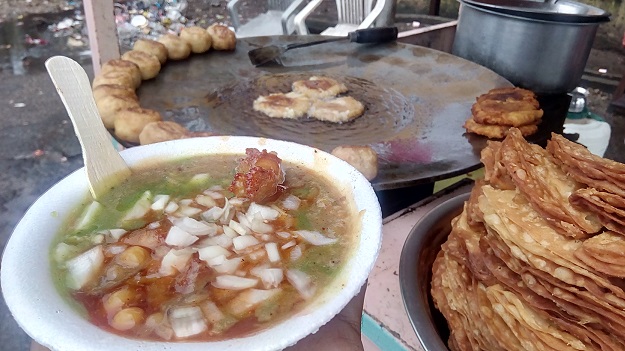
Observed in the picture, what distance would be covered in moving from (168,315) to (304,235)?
1.00 feet

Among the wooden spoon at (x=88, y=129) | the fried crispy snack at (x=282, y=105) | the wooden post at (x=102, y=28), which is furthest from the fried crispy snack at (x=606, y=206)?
the wooden post at (x=102, y=28)

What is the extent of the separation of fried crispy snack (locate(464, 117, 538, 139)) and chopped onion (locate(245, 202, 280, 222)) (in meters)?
1.44

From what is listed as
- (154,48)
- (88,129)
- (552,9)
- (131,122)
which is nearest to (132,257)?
(88,129)

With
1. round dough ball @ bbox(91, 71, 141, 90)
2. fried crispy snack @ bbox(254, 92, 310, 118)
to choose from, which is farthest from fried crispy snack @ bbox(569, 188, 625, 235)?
round dough ball @ bbox(91, 71, 141, 90)

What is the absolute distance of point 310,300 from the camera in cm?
83

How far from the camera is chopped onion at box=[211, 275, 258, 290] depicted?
2.87 feet

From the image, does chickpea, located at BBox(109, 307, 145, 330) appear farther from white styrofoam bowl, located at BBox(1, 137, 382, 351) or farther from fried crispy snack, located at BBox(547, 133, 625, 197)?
fried crispy snack, located at BBox(547, 133, 625, 197)

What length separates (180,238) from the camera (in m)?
0.95

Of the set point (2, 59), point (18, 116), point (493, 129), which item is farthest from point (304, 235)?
point (2, 59)

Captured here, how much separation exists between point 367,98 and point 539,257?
177 cm

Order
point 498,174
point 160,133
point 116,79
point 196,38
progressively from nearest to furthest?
point 498,174 < point 160,133 < point 116,79 < point 196,38

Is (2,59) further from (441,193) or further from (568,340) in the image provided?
(568,340)

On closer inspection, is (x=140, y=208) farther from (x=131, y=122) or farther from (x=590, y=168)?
(x=131, y=122)

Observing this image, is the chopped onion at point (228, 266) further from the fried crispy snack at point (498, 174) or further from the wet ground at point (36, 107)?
the wet ground at point (36, 107)
